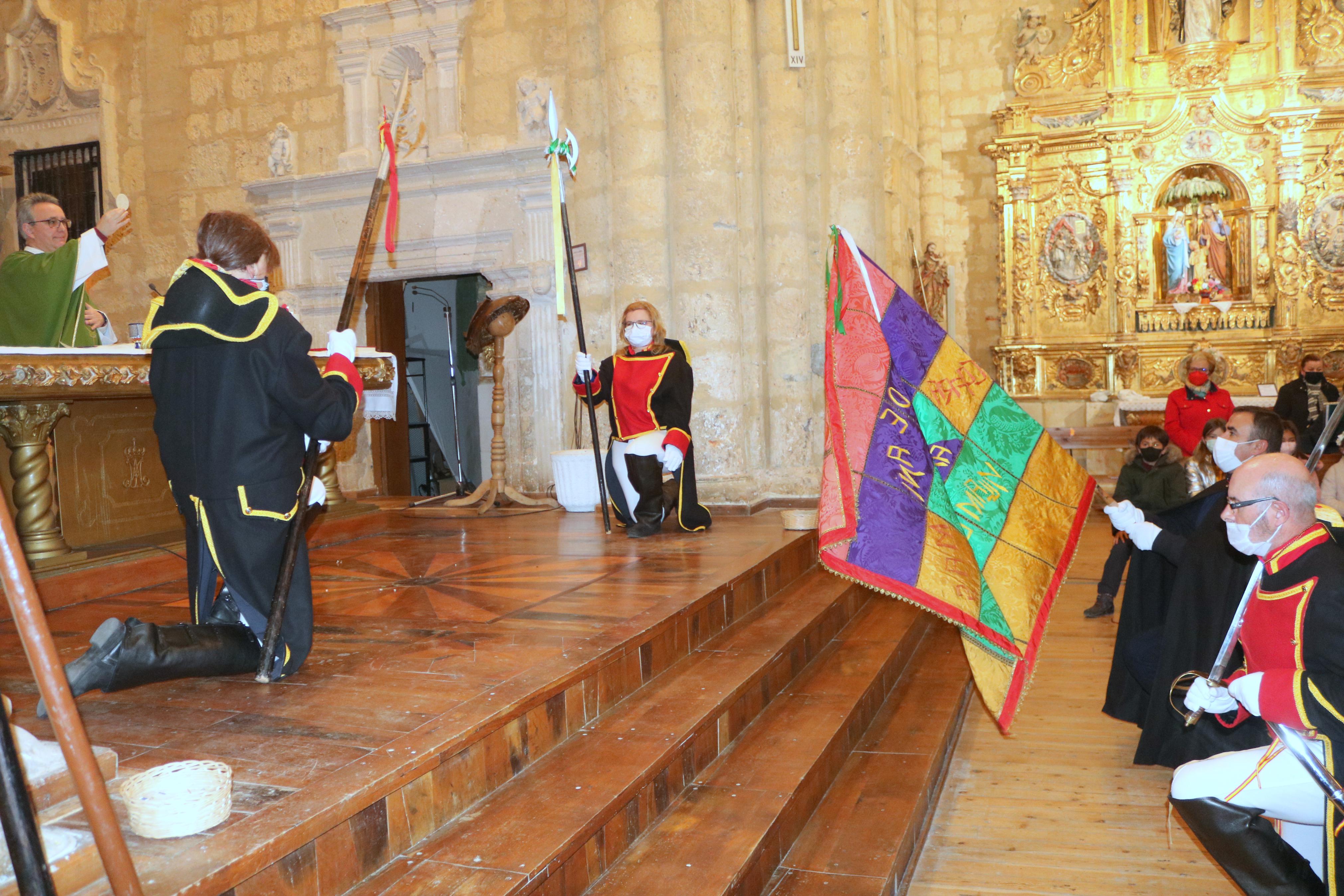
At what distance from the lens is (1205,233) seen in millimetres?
11461

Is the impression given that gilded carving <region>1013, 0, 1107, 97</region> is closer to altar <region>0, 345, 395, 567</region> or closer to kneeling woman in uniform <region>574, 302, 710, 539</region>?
kneeling woman in uniform <region>574, 302, 710, 539</region>

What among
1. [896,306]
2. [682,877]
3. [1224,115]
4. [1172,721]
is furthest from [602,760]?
[1224,115]

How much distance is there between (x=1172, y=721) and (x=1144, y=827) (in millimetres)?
570

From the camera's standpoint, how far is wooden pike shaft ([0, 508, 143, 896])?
138 cm

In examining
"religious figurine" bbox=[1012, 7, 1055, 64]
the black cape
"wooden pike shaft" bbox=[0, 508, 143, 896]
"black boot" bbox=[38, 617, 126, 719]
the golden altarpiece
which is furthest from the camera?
"religious figurine" bbox=[1012, 7, 1055, 64]

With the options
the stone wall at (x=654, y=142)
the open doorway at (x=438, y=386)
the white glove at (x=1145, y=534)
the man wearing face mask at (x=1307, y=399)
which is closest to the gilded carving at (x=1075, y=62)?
the stone wall at (x=654, y=142)

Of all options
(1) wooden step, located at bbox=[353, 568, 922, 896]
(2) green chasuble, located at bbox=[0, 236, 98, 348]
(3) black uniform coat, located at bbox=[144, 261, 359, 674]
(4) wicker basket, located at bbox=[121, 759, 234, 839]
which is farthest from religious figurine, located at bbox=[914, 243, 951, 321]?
(4) wicker basket, located at bbox=[121, 759, 234, 839]

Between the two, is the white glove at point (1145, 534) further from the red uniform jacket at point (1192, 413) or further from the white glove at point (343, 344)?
the red uniform jacket at point (1192, 413)

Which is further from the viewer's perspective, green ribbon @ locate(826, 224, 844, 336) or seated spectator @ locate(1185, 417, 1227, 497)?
seated spectator @ locate(1185, 417, 1227, 497)

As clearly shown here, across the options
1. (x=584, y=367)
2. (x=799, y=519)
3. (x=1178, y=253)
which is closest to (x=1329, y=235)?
(x=1178, y=253)

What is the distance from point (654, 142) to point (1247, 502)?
5641 millimetres

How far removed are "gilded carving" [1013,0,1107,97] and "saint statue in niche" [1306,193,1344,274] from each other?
9.18ft

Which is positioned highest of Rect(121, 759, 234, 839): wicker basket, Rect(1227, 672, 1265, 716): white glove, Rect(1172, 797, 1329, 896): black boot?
Rect(121, 759, 234, 839): wicker basket

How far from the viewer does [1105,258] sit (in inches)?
457
